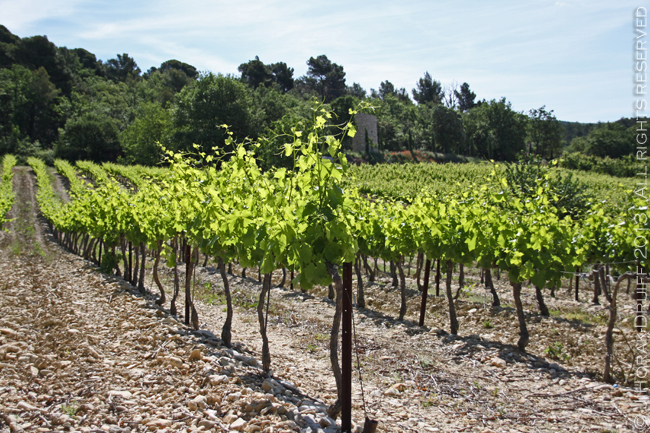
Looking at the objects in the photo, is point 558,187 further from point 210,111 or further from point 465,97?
point 465,97

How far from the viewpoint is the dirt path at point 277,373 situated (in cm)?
393

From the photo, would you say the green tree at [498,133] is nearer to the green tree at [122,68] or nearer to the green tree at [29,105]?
the green tree at [29,105]

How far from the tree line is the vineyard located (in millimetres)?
24100

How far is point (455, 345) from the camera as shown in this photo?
6777mm

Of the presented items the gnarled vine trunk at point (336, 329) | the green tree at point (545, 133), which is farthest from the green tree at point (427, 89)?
the gnarled vine trunk at point (336, 329)

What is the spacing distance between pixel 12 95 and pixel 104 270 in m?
55.8

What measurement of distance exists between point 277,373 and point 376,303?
16.7ft

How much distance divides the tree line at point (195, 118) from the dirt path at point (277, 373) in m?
25.5

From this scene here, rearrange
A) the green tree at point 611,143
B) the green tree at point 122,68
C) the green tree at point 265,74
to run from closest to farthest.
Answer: the green tree at point 611,143
the green tree at point 265,74
the green tree at point 122,68

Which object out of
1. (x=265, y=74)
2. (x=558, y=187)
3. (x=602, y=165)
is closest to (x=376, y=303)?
(x=558, y=187)

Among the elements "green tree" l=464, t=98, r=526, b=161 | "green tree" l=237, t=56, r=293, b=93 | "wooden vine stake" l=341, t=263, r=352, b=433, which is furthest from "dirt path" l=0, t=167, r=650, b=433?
"green tree" l=237, t=56, r=293, b=93

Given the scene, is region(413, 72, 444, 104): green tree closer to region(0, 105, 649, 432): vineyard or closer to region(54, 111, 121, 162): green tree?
region(54, 111, 121, 162): green tree

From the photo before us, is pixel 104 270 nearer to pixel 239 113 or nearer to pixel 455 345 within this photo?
pixel 455 345

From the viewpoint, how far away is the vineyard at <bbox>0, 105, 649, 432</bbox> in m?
3.97
